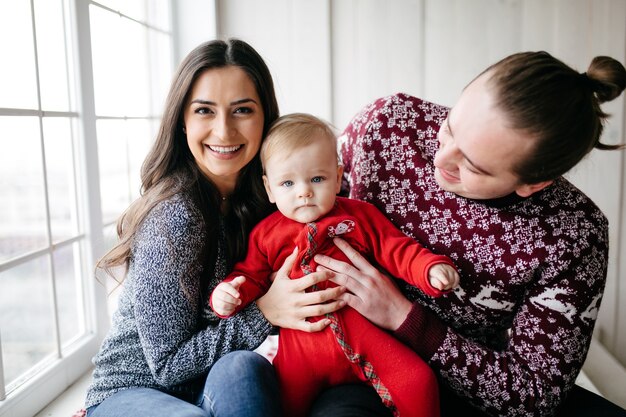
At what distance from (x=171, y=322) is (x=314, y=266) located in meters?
0.38

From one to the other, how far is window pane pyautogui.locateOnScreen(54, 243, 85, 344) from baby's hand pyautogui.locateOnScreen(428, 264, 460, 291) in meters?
1.20

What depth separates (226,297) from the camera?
130 cm

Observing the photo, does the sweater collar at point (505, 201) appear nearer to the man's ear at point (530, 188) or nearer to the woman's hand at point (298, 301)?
the man's ear at point (530, 188)

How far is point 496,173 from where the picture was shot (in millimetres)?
1219

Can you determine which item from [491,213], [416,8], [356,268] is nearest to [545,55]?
[491,213]

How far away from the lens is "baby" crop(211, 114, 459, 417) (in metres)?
1.29

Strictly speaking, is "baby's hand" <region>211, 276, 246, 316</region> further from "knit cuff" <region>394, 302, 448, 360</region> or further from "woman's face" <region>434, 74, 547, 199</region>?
"woman's face" <region>434, 74, 547, 199</region>

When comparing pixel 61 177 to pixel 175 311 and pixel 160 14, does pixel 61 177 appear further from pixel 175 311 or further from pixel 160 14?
pixel 160 14

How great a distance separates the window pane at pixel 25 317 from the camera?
5.12 ft

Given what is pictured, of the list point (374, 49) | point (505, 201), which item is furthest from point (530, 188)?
point (374, 49)

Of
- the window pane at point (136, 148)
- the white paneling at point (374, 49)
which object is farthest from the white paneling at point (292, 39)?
the window pane at point (136, 148)

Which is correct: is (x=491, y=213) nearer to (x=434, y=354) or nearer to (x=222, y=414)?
(x=434, y=354)

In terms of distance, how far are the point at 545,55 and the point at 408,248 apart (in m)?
0.54

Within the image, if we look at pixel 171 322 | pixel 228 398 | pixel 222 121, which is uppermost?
pixel 222 121
